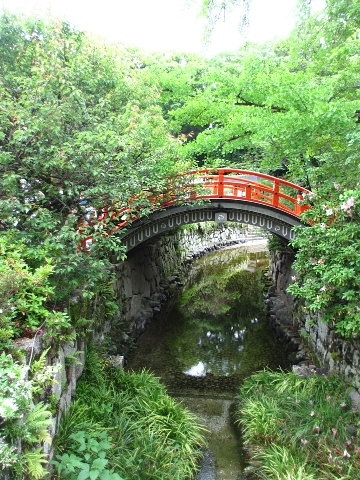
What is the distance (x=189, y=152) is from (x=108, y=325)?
615 centimetres

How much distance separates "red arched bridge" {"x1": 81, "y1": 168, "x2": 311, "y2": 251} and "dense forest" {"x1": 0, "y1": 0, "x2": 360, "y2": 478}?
746mm

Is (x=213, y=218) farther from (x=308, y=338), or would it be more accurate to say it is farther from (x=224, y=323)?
(x=224, y=323)

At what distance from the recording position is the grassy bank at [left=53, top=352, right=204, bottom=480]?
5.60 metres

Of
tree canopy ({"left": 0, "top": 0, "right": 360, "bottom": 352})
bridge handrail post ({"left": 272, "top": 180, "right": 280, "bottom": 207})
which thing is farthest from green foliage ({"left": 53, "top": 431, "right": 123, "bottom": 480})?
bridge handrail post ({"left": 272, "top": 180, "right": 280, "bottom": 207})

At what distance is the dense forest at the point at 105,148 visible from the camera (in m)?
6.54

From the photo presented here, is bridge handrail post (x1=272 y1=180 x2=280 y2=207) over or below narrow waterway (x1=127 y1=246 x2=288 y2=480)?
over

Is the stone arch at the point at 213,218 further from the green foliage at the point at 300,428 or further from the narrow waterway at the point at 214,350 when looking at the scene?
the green foliage at the point at 300,428

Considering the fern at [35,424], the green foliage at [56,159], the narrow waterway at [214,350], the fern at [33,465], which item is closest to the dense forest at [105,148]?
the green foliage at [56,159]

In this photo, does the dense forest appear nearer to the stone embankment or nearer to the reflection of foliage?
the stone embankment

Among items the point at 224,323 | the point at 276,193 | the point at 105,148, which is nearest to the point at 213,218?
the point at 276,193

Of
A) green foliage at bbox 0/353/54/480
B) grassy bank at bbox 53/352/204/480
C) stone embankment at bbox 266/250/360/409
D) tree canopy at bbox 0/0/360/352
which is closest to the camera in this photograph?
green foliage at bbox 0/353/54/480

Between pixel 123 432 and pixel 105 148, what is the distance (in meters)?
5.48

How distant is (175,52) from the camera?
54.5 ft

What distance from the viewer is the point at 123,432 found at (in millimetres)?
6906
